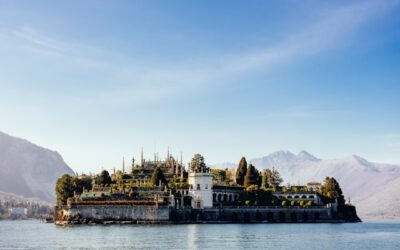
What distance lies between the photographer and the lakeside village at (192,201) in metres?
A: 157

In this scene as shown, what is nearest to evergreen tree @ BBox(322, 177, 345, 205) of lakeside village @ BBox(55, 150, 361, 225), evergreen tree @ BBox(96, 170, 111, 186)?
lakeside village @ BBox(55, 150, 361, 225)

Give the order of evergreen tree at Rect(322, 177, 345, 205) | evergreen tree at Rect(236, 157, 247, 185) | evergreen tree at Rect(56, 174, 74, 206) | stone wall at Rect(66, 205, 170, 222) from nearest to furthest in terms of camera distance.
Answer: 1. stone wall at Rect(66, 205, 170, 222)
2. evergreen tree at Rect(322, 177, 345, 205)
3. evergreen tree at Rect(56, 174, 74, 206)
4. evergreen tree at Rect(236, 157, 247, 185)

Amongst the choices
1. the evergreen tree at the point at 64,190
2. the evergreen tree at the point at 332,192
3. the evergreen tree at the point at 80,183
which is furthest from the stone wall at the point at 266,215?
the evergreen tree at the point at 64,190

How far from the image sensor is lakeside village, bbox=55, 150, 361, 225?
157m

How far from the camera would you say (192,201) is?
16512 cm

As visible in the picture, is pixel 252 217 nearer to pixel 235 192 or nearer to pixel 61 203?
pixel 235 192

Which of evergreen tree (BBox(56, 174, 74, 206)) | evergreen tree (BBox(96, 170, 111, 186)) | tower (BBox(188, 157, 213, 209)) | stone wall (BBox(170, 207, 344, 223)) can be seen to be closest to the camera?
stone wall (BBox(170, 207, 344, 223))

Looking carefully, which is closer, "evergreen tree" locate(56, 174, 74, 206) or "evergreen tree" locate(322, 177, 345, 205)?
"evergreen tree" locate(322, 177, 345, 205)

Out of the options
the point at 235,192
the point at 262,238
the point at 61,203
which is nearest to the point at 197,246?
the point at 262,238

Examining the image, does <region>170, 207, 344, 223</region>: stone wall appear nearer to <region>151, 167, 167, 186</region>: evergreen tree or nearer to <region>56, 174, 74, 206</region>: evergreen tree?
<region>151, 167, 167, 186</region>: evergreen tree

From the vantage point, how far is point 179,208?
6260 inches

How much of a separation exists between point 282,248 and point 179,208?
74.7 meters

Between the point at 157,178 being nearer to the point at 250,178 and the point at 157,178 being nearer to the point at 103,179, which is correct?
the point at 103,179

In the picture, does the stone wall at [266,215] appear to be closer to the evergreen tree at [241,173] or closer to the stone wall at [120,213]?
the stone wall at [120,213]
